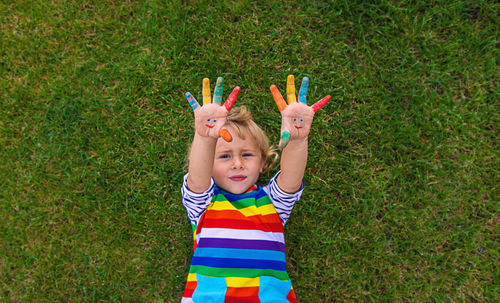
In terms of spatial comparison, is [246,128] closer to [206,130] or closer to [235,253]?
[206,130]

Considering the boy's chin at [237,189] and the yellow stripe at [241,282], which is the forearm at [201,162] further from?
the yellow stripe at [241,282]

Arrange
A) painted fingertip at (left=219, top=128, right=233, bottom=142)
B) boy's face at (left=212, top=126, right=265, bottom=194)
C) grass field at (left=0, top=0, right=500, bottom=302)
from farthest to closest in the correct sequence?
grass field at (left=0, top=0, right=500, bottom=302)
boy's face at (left=212, top=126, right=265, bottom=194)
painted fingertip at (left=219, top=128, right=233, bottom=142)

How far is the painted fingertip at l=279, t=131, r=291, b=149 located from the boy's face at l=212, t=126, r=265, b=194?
1.89 ft

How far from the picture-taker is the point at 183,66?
3.00 m

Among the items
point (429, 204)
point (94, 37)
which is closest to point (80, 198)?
point (94, 37)

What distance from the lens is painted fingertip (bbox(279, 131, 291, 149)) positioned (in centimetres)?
178

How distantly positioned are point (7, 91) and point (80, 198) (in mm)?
1319

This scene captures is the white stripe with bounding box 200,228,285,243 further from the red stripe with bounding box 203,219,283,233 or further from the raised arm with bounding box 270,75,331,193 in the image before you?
the raised arm with bounding box 270,75,331,193

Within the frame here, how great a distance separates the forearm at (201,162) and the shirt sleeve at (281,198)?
508mm

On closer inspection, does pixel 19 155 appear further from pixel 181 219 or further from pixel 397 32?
pixel 397 32

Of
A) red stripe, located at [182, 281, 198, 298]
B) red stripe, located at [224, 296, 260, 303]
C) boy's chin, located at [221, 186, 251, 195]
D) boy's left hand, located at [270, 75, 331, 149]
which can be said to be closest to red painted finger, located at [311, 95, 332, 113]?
boy's left hand, located at [270, 75, 331, 149]

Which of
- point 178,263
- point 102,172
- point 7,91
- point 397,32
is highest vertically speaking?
point 397,32

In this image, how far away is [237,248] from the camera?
2.27 metres

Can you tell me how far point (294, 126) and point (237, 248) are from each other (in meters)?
1.01
